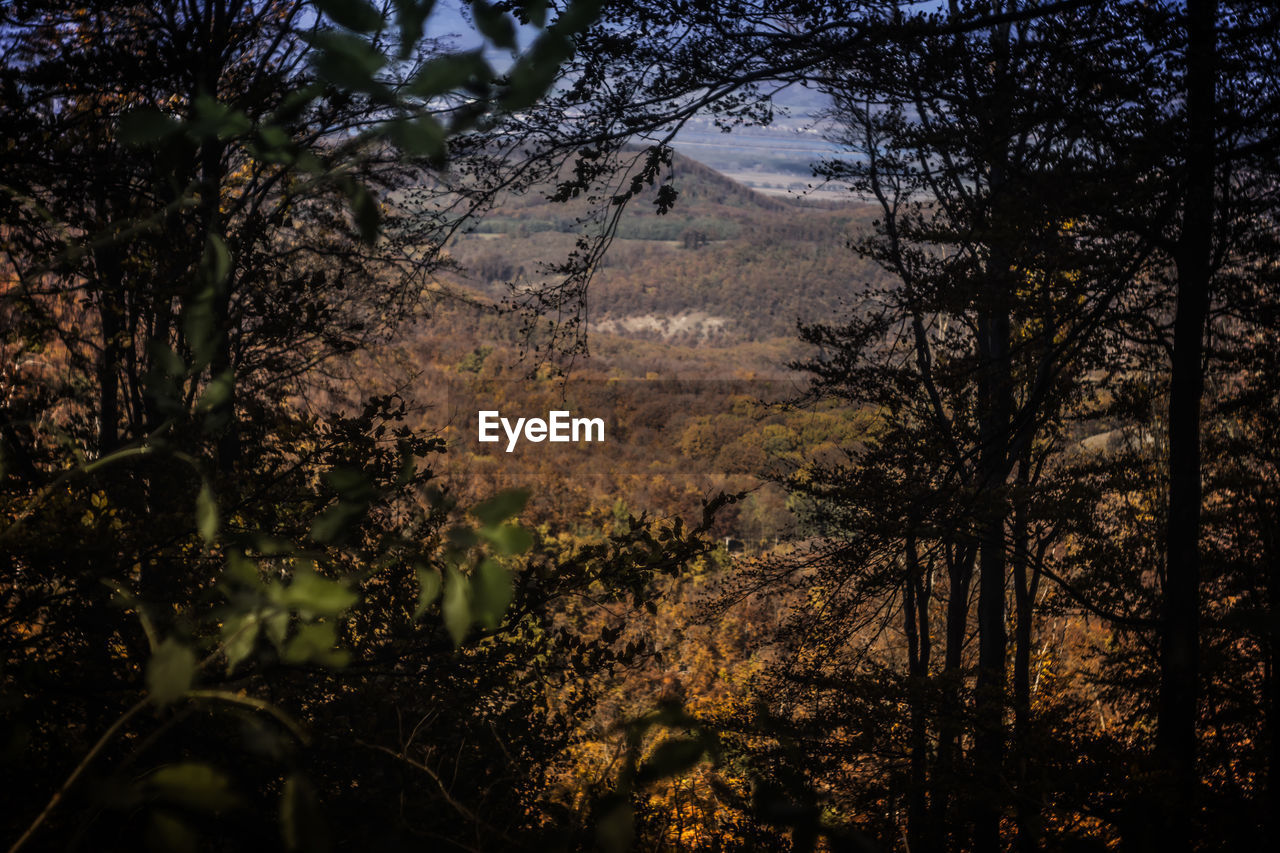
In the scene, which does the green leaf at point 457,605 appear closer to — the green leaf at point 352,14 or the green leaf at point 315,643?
the green leaf at point 315,643

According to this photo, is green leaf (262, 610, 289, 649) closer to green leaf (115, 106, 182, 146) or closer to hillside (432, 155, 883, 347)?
green leaf (115, 106, 182, 146)

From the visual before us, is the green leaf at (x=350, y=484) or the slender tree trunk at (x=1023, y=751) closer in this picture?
the green leaf at (x=350, y=484)

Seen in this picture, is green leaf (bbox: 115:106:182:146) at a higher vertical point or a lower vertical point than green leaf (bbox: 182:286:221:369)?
higher

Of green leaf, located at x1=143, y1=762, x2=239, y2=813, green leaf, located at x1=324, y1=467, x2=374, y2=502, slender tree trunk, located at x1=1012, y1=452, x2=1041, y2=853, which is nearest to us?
green leaf, located at x1=143, y1=762, x2=239, y2=813

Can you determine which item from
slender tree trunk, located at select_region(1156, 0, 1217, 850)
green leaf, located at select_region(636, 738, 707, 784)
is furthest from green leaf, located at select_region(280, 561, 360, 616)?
slender tree trunk, located at select_region(1156, 0, 1217, 850)

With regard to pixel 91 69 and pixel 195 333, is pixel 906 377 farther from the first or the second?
pixel 195 333

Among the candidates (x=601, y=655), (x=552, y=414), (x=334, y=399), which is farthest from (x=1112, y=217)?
(x=552, y=414)

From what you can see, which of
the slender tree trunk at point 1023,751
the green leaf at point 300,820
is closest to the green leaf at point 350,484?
the green leaf at point 300,820

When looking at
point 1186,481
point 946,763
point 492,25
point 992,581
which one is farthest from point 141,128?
point 992,581
